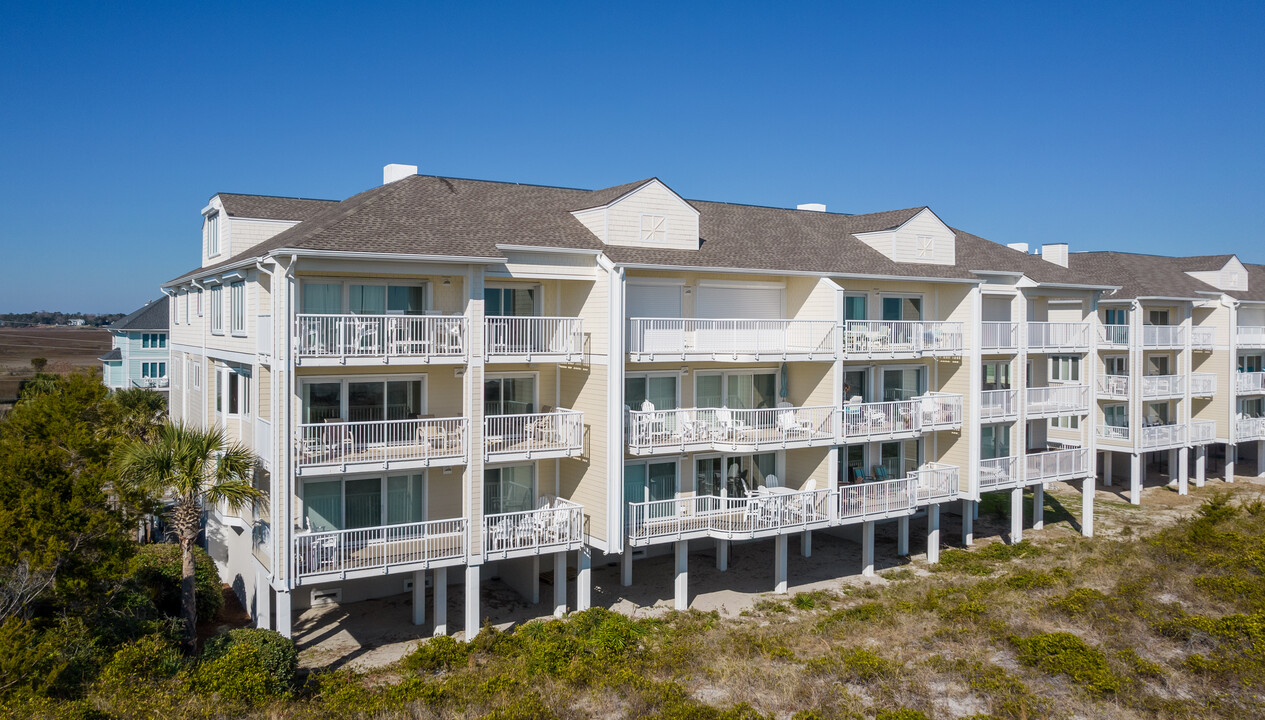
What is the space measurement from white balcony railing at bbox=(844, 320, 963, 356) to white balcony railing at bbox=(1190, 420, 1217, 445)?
19.8 meters

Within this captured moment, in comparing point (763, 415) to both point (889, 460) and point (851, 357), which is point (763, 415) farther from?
point (889, 460)

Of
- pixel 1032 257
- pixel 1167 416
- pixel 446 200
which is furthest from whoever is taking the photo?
pixel 1167 416

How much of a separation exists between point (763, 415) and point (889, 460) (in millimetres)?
7167

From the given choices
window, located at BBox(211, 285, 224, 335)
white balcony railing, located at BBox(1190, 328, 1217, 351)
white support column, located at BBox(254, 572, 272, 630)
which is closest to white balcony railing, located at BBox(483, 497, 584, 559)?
white support column, located at BBox(254, 572, 272, 630)

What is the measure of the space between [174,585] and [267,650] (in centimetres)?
751

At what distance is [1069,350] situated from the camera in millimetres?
→ 32125

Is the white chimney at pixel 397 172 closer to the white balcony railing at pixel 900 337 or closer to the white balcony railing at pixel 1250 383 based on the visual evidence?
the white balcony railing at pixel 900 337

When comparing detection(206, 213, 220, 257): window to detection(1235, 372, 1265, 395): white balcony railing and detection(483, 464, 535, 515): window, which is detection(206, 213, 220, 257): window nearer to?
detection(483, 464, 535, 515): window

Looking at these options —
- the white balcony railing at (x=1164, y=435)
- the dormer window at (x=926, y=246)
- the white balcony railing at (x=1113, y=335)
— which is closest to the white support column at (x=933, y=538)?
the dormer window at (x=926, y=246)

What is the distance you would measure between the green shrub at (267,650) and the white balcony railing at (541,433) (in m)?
6.48

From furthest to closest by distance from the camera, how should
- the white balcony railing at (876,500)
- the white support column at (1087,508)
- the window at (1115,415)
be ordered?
the window at (1115,415)
the white support column at (1087,508)
the white balcony railing at (876,500)

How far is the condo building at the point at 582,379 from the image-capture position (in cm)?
1978

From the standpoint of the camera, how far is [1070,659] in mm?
17672

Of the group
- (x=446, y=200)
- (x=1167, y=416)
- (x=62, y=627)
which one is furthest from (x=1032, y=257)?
(x=62, y=627)
